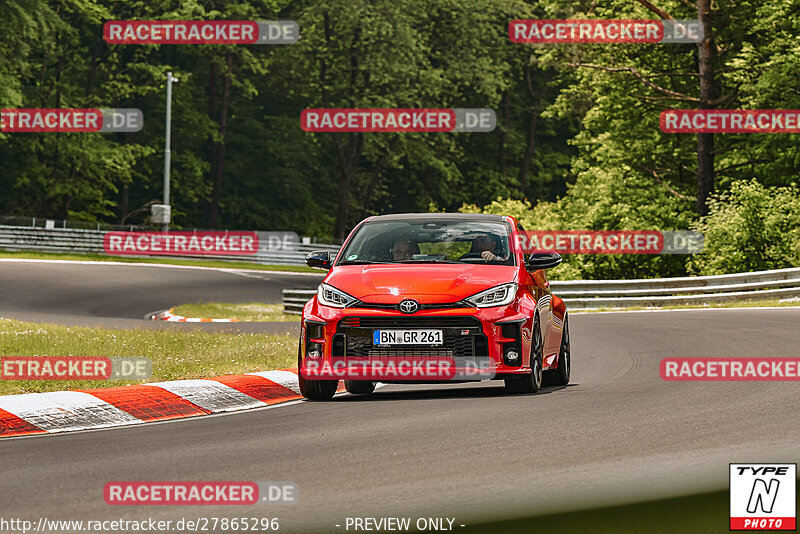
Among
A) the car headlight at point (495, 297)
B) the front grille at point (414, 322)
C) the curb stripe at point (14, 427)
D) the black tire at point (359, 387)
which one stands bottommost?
the black tire at point (359, 387)

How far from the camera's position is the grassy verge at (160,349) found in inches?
494

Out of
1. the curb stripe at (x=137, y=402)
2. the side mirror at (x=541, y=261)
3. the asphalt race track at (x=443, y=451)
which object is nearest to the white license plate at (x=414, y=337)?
the asphalt race track at (x=443, y=451)

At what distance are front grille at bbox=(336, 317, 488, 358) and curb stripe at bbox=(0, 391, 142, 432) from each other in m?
2.04

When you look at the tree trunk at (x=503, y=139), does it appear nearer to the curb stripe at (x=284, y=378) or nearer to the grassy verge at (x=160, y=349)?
the grassy verge at (x=160, y=349)

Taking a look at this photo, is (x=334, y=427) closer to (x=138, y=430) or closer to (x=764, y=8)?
(x=138, y=430)

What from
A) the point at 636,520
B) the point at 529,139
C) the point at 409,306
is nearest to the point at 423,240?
the point at 409,306

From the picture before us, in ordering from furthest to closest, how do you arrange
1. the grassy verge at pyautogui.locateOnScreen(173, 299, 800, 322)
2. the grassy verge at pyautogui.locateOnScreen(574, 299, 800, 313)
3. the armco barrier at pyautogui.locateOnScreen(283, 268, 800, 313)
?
the armco barrier at pyautogui.locateOnScreen(283, 268, 800, 313) < the grassy verge at pyautogui.locateOnScreen(173, 299, 800, 322) < the grassy verge at pyautogui.locateOnScreen(574, 299, 800, 313)

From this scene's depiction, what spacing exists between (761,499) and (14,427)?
5607 millimetres

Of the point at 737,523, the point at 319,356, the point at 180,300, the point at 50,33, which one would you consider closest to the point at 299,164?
the point at 50,33

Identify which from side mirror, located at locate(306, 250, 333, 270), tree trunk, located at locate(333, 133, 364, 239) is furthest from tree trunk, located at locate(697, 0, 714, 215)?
tree trunk, located at locate(333, 133, 364, 239)

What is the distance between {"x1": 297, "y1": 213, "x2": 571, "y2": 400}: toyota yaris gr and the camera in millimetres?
11016
